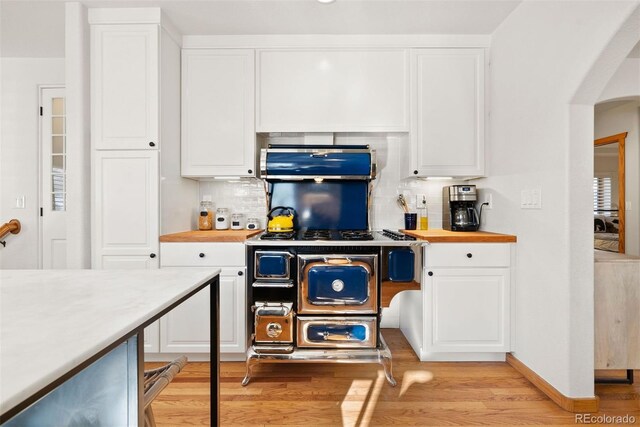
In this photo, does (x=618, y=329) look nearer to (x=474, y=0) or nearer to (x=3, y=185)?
(x=474, y=0)

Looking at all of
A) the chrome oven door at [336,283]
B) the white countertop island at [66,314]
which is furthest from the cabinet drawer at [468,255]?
the white countertop island at [66,314]

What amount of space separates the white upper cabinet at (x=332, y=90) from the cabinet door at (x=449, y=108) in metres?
0.11

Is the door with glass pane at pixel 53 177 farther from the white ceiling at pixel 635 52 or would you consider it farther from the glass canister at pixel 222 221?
the white ceiling at pixel 635 52

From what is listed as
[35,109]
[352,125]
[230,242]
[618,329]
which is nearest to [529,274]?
[618,329]

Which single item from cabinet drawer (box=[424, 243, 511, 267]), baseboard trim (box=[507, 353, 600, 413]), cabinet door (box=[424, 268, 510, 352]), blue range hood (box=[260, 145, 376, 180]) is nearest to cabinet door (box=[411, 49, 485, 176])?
blue range hood (box=[260, 145, 376, 180])

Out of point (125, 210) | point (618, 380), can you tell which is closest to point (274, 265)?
point (125, 210)

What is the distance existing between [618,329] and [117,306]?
8.18 feet

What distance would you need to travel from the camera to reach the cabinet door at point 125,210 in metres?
2.30

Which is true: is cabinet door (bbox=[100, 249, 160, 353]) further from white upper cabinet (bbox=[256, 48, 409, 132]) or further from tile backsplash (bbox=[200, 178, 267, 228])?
white upper cabinet (bbox=[256, 48, 409, 132])

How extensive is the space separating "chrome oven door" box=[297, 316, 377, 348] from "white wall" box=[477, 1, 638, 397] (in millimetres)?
1015

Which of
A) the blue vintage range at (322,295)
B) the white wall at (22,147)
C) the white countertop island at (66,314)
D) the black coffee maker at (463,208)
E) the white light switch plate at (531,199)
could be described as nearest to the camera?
the white countertop island at (66,314)

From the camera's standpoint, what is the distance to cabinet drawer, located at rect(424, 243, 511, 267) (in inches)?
90.0

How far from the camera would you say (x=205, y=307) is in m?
2.30

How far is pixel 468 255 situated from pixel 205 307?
73.2 inches
